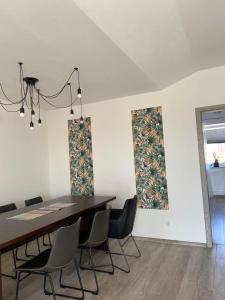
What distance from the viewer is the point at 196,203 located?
148 inches

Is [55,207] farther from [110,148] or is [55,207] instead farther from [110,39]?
[110,39]

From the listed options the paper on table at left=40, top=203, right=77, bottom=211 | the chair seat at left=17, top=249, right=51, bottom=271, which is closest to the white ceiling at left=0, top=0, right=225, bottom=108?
the paper on table at left=40, top=203, right=77, bottom=211

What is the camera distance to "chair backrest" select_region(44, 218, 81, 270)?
2102 mm

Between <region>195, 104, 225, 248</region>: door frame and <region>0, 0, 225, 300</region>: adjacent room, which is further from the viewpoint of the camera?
<region>195, 104, 225, 248</region>: door frame

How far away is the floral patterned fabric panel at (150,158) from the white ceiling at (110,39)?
2.35ft

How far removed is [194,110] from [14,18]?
108 inches

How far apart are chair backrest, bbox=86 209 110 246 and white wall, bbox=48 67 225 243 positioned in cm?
145

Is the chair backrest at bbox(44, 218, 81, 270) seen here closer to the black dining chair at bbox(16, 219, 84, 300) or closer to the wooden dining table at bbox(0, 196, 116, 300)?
the black dining chair at bbox(16, 219, 84, 300)

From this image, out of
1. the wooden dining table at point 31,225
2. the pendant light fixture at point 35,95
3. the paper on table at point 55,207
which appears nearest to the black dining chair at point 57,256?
the wooden dining table at point 31,225

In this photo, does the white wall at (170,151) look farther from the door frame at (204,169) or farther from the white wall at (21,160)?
the white wall at (21,160)

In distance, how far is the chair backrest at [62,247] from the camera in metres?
2.10

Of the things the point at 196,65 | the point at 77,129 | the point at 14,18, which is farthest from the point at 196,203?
the point at 14,18

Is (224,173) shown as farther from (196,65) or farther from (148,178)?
(196,65)

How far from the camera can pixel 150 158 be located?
4.09 metres
